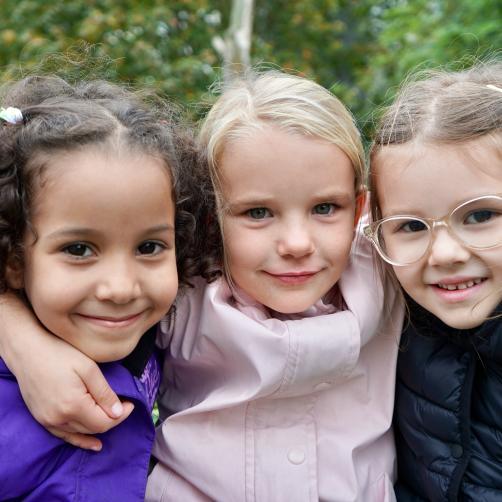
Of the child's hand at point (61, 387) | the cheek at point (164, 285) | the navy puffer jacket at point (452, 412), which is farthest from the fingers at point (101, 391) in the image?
the navy puffer jacket at point (452, 412)

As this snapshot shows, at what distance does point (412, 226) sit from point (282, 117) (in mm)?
486

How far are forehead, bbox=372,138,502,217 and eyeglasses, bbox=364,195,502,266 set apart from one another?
0.07 feet

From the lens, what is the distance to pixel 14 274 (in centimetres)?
180

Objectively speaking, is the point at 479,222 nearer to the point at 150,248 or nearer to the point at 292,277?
the point at 292,277

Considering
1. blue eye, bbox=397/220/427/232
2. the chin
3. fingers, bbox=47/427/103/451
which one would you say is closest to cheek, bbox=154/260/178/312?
fingers, bbox=47/427/103/451

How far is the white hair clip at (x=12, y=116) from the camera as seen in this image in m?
1.79

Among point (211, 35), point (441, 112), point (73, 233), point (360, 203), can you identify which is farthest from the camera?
point (211, 35)

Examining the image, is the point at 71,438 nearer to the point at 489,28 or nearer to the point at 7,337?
the point at 7,337

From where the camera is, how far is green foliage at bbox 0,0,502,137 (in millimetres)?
6020

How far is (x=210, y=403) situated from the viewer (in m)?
2.01

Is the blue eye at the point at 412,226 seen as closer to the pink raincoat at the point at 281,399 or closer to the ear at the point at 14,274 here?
the pink raincoat at the point at 281,399

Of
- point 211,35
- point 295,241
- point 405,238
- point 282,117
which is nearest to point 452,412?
point 405,238

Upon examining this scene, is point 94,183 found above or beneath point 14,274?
above

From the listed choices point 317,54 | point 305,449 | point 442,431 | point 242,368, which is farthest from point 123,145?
point 317,54
